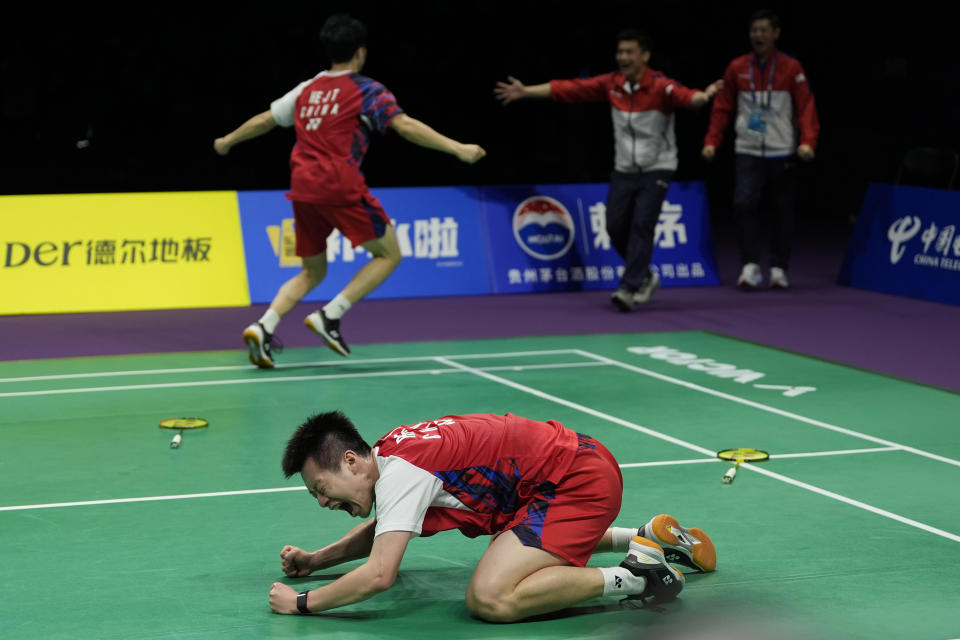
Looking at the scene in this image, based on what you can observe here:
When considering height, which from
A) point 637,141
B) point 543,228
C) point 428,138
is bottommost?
point 543,228

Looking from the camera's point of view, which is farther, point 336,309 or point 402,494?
point 336,309

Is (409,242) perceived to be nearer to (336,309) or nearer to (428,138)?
(336,309)

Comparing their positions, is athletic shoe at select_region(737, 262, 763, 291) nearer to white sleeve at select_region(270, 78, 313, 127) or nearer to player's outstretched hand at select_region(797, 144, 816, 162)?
player's outstretched hand at select_region(797, 144, 816, 162)

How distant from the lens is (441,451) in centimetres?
475

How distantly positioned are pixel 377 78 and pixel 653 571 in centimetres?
1531

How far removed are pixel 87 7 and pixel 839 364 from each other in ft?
42.5

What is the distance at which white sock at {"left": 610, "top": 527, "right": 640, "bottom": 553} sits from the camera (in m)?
5.35

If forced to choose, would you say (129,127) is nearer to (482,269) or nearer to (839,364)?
(482,269)

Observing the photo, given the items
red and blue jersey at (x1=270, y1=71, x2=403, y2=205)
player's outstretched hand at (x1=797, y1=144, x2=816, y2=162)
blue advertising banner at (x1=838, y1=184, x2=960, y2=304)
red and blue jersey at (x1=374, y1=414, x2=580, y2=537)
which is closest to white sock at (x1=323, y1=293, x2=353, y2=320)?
red and blue jersey at (x1=270, y1=71, x2=403, y2=205)

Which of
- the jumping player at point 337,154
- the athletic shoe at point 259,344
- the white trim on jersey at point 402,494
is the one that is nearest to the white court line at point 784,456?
the white trim on jersey at point 402,494

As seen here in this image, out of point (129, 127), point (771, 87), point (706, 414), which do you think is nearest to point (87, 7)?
point (129, 127)

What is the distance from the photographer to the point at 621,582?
192 inches

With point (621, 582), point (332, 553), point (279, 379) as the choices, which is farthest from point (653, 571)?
point (279, 379)

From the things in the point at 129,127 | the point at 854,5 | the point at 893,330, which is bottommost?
the point at 893,330
